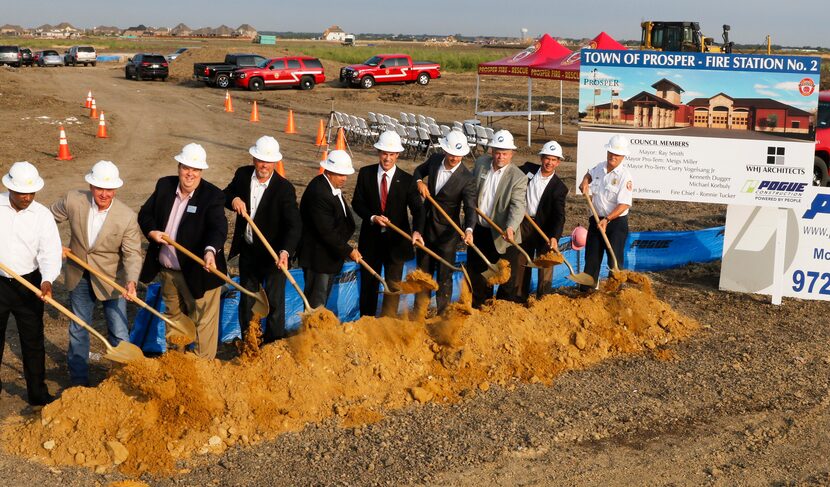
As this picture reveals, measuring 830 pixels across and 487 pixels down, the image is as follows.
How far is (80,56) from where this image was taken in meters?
51.5

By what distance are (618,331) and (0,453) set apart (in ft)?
16.8

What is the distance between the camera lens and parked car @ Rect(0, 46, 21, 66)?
4772 centimetres

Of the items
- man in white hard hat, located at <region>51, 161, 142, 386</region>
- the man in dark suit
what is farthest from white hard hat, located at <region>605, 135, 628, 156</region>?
man in white hard hat, located at <region>51, 161, 142, 386</region>

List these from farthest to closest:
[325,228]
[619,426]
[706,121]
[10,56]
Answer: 1. [10,56]
2. [706,121]
3. [325,228]
4. [619,426]

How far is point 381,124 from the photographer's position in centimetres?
2116

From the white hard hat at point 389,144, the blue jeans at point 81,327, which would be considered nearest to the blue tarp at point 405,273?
the blue jeans at point 81,327

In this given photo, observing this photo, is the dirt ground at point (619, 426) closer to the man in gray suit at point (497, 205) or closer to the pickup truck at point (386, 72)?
the man in gray suit at point (497, 205)

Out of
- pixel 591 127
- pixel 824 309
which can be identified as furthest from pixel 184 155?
pixel 824 309

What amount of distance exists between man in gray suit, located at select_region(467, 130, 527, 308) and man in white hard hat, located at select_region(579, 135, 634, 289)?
2.83ft

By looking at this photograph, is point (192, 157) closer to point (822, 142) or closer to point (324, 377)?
point (324, 377)

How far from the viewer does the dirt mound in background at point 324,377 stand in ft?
19.6

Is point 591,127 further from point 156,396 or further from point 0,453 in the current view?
point 0,453

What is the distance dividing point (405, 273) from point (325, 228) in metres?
1.45

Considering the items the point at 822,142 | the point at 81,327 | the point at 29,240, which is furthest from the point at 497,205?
the point at 822,142
